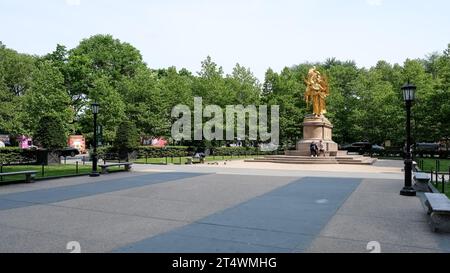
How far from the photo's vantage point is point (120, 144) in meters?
34.7

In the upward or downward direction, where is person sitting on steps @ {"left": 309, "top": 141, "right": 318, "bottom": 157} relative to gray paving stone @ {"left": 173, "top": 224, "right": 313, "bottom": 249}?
upward

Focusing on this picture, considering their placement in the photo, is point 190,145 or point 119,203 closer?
point 119,203

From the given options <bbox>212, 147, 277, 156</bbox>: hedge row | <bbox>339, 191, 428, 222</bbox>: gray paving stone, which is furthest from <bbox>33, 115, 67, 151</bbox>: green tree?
<bbox>339, 191, 428, 222</bbox>: gray paving stone

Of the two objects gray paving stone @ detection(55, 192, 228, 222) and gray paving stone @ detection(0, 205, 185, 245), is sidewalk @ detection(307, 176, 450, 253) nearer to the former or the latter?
gray paving stone @ detection(55, 192, 228, 222)

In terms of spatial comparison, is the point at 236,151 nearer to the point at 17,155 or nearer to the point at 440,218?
the point at 17,155

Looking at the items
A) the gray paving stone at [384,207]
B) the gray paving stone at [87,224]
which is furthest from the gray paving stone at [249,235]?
the gray paving stone at [384,207]

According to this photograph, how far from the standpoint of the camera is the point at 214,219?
28.4ft

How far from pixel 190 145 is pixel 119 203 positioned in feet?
116

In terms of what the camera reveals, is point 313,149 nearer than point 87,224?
No

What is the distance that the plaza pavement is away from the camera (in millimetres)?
6512

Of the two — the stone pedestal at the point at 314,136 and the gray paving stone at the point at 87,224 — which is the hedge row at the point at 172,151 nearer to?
the stone pedestal at the point at 314,136

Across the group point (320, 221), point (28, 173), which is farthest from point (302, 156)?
point (320, 221)

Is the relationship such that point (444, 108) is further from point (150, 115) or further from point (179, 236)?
point (179, 236)

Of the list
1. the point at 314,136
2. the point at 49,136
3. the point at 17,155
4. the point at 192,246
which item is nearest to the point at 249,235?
the point at 192,246
